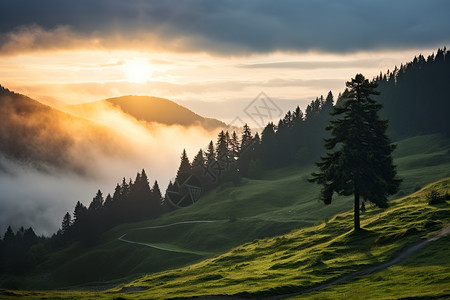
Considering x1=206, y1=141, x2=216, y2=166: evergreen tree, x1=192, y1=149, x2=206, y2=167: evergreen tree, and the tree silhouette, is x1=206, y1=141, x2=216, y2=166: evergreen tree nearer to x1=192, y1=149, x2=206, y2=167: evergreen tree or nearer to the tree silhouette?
the tree silhouette

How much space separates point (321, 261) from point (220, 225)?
72424mm

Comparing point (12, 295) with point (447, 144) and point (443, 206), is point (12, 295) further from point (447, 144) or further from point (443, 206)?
point (447, 144)

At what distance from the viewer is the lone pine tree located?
2281 inches

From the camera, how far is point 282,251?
62.2 m

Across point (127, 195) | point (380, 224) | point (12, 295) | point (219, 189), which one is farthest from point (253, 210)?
point (12, 295)

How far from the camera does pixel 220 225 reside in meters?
119

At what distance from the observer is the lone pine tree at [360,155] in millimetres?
57938

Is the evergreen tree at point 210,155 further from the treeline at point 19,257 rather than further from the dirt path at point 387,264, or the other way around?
the dirt path at point 387,264

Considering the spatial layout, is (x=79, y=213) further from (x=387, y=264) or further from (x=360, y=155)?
(x=387, y=264)

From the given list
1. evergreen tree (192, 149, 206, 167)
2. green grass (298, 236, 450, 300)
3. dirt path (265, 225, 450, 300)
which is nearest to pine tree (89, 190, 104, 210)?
evergreen tree (192, 149, 206, 167)

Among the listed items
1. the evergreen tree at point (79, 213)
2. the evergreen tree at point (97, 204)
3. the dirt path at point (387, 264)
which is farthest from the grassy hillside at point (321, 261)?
the evergreen tree at point (97, 204)

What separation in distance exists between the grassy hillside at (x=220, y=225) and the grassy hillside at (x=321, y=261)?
1880cm

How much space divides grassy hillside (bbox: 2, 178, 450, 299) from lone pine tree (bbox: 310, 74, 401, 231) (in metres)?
4.35

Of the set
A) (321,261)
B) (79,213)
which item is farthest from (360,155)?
(79,213)
